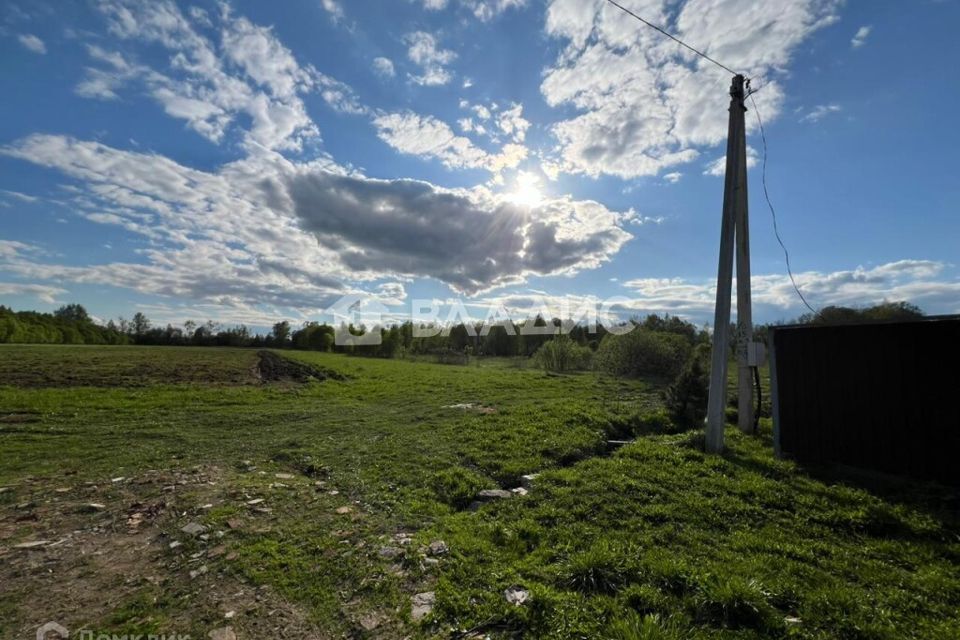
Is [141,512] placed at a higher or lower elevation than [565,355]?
lower

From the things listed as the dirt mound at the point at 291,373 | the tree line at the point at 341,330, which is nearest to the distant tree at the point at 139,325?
the tree line at the point at 341,330

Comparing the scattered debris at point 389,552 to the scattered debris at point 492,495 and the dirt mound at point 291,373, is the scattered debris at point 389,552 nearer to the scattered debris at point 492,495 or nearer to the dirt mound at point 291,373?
the scattered debris at point 492,495

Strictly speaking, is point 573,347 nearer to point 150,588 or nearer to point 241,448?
point 241,448

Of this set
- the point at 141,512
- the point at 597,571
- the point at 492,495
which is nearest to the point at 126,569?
the point at 141,512

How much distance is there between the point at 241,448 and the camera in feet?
29.2

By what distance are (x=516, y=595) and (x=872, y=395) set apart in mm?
6952

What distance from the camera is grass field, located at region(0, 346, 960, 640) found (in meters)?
3.34

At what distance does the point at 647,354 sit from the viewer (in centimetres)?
2239

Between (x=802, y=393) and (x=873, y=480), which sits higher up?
(x=802, y=393)

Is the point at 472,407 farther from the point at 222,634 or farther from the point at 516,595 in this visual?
the point at 222,634

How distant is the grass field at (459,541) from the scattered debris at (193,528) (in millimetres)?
70

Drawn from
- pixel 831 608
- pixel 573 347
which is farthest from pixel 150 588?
pixel 573 347

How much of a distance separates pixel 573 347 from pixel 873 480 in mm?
25951

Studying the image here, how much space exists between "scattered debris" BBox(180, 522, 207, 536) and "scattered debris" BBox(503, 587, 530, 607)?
364 centimetres
